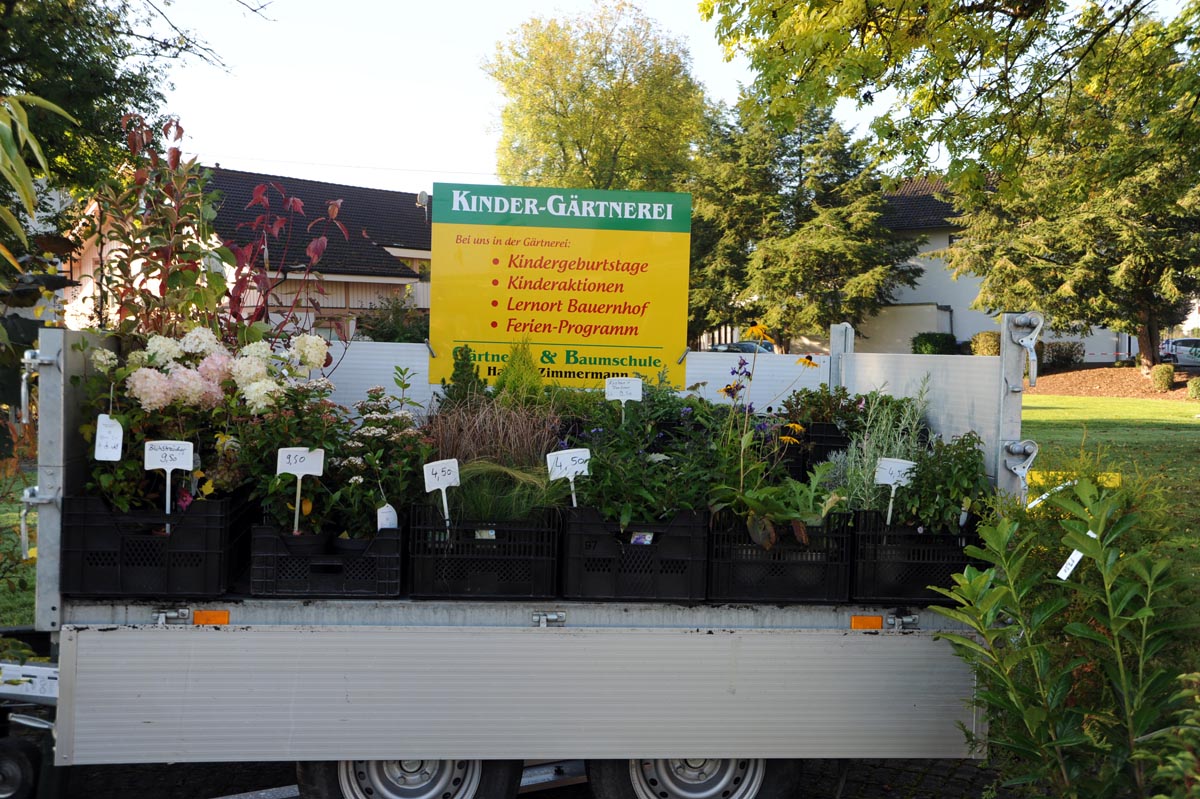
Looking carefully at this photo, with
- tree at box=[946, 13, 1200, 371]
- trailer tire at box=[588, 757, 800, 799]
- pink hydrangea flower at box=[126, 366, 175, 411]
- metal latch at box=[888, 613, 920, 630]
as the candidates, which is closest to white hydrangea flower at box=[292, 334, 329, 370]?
pink hydrangea flower at box=[126, 366, 175, 411]

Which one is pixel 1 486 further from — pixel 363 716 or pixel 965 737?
pixel 965 737

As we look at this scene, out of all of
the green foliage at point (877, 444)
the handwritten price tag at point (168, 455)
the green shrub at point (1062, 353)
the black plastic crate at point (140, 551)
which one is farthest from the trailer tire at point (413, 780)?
the green shrub at point (1062, 353)

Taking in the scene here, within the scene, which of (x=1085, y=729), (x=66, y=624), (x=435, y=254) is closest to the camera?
(x=1085, y=729)

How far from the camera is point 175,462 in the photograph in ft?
10.6

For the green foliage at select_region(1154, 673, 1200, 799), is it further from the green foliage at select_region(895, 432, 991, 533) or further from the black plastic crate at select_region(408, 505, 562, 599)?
the black plastic crate at select_region(408, 505, 562, 599)

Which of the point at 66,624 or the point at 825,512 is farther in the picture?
the point at 825,512

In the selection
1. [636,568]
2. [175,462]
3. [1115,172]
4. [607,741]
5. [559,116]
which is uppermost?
[559,116]

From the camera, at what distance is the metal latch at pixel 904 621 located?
3.49 meters

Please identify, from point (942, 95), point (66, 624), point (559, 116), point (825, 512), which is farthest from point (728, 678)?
point (559, 116)

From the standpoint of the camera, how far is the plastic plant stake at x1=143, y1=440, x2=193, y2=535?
322 cm

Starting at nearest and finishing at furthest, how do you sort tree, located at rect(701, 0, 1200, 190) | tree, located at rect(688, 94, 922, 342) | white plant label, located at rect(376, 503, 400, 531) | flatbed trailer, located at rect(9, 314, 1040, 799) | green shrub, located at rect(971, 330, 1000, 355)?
1. flatbed trailer, located at rect(9, 314, 1040, 799)
2. white plant label, located at rect(376, 503, 400, 531)
3. tree, located at rect(701, 0, 1200, 190)
4. green shrub, located at rect(971, 330, 1000, 355)
5. tree, located at rect(688, 94, 922, 342)

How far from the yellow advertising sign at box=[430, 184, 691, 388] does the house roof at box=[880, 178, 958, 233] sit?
36230 mm

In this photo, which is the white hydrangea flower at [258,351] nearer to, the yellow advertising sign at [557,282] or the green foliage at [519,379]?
the green foliage at [519,379]

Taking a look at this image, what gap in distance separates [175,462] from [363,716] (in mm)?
1048
